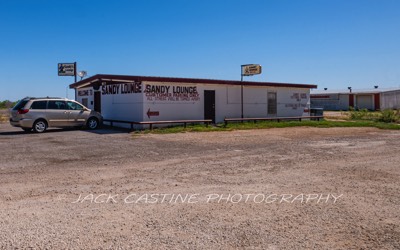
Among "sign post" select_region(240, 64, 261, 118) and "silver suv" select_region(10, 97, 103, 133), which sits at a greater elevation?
"sign post" select_region(240, 64, 261, 118)

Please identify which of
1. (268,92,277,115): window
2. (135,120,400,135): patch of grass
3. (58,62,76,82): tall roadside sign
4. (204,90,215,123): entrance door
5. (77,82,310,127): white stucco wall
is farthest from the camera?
(58,62,76,82): tall roadside sign

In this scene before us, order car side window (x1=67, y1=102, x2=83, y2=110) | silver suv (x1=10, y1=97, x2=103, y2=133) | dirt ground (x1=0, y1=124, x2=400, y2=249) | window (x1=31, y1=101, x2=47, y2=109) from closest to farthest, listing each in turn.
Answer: dirt ground (x1=0, y1=124, x2=400, y2=249) < silver suv (x1=10, y1=97, x2=103, y2=133) < window (x1=31, y1=101, x2=47, y2=109) < car side window (x1=67, y1=102, x2=83, y2=110)

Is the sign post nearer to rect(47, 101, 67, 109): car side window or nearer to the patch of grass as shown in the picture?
the patch of grass

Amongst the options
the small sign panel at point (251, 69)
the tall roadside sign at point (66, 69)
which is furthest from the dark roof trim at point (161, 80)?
the tall roadside sign at point (66, 69)

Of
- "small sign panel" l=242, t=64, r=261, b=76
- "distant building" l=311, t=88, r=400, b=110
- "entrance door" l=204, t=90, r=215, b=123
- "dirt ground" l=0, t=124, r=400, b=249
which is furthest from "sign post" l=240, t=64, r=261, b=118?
"distant building" l=311, t=88, r=400, b=110

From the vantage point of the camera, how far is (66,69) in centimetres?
3102

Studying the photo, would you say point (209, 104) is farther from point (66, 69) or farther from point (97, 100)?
point (66, 69)

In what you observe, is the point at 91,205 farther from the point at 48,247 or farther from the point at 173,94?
the point at 173,94

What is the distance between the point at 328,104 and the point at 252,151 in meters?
48.1

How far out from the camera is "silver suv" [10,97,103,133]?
17.2 meters

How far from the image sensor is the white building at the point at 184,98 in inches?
777

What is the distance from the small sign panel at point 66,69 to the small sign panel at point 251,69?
14.7 meters

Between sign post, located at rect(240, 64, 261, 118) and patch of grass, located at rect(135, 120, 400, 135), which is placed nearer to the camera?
patch of grass, located at rect(135, 120, 400, 135)

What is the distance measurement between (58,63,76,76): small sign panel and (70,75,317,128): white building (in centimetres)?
491
